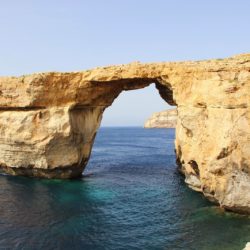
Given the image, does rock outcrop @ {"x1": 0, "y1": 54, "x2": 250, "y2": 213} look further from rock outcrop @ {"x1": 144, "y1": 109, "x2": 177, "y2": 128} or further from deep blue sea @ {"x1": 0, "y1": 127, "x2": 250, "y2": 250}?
rock outcrop @ {"x1": 144, "y1": 109, "x2": 177, "y2": 128}

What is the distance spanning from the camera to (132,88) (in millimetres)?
38062

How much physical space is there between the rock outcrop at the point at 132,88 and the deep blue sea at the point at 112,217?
Result: 1.96 m

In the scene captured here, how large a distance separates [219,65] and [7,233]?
2053cm

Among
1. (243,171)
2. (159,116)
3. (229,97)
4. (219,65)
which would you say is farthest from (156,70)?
(159,116)

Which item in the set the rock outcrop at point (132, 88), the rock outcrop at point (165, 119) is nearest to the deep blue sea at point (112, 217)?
the rock outcrop at point (132, 88)

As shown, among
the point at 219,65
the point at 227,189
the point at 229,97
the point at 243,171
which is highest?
the point at 219,65

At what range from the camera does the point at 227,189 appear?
24406 mm

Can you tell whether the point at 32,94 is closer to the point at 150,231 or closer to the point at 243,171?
the point at 150,231

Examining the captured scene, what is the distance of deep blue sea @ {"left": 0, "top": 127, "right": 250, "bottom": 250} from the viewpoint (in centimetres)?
2036

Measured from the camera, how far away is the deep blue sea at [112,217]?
20.4 metres

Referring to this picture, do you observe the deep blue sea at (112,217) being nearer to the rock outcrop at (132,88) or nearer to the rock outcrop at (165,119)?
the rock outcrop at (132,88)

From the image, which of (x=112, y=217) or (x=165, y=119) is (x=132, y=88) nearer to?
(x=112, y=217)

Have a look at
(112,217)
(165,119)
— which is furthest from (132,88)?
(165,119)

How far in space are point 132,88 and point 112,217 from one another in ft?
57.9
